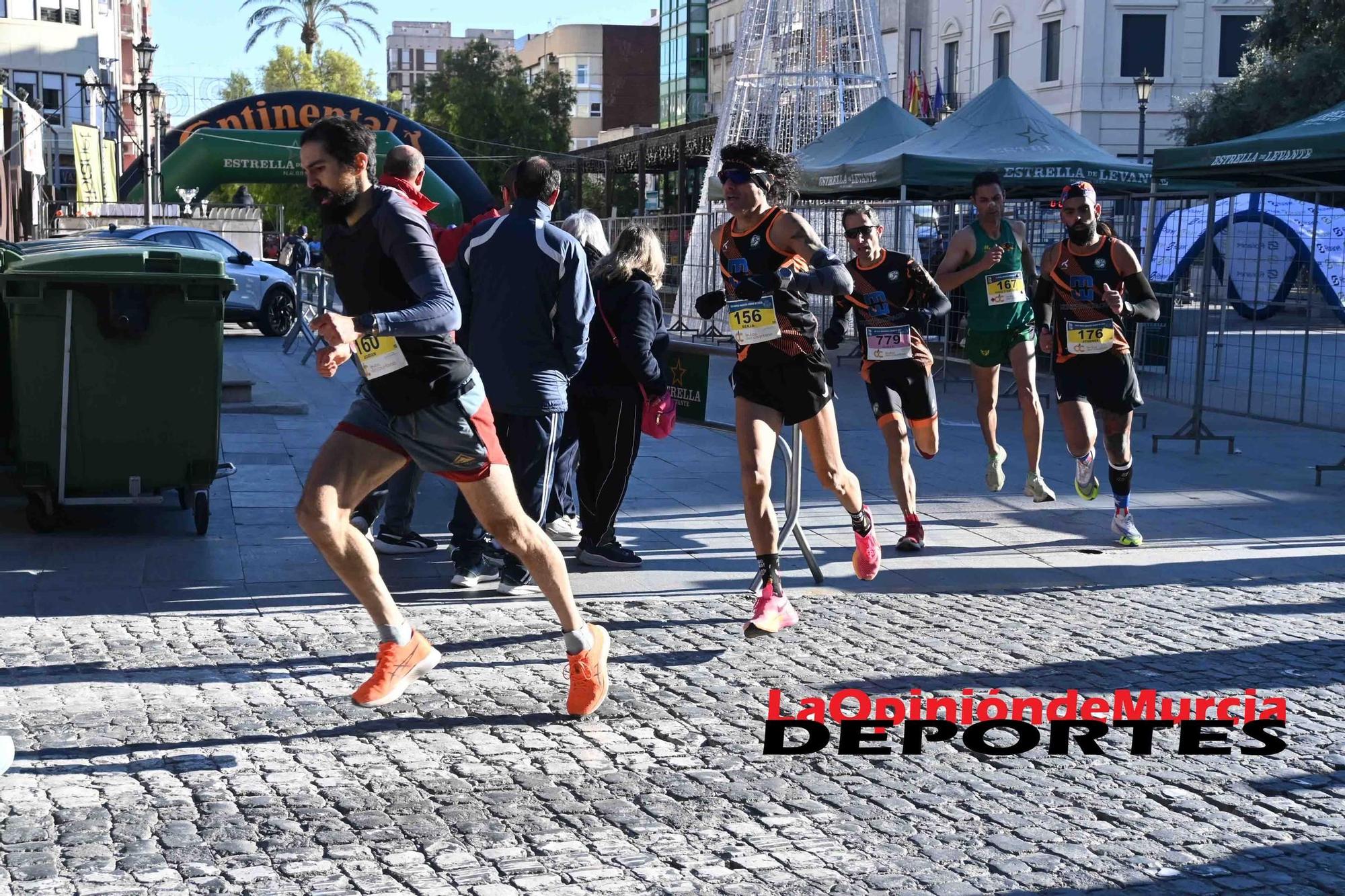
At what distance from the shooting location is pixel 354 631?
6.29 meters

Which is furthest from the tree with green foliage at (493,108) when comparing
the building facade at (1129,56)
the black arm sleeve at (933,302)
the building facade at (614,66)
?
the black arm sleeve at (933,302)

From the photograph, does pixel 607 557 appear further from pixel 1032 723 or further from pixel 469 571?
pixel 1032 723

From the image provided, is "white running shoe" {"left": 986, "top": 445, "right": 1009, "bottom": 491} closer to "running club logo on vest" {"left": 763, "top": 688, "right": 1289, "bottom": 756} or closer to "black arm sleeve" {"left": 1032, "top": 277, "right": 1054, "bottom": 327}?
"black arm sleeve" {"left": 1032, "top": 277, "right": 1054, "bottom": 327}

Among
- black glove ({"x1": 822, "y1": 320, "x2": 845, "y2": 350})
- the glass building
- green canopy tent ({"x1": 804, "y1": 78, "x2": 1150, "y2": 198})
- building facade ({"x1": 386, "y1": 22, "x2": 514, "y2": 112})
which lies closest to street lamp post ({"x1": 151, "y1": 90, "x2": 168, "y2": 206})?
green canopy tent ({"x1": 804, "y1": 78, "x2": 1150, "y2": 198})

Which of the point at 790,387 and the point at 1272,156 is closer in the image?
the point at 790,387

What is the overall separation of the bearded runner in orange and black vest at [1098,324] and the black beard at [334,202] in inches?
179

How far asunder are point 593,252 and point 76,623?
117 inches

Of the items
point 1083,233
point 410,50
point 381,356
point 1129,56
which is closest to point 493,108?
point 1129,56

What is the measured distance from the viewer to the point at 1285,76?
3378 centimetres

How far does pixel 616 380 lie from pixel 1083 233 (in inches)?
108

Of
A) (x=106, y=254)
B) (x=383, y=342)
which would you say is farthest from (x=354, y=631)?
(x=106, y=254)

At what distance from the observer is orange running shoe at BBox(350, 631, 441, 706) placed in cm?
509

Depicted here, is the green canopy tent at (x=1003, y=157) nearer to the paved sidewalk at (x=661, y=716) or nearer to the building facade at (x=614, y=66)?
the paved sidewalk at (x=661, y=716)

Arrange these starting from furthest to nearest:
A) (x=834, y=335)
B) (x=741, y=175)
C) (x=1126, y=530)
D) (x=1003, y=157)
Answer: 1. (x=1003, y=157)
2. (x=1126, y=530)
3. (x=834, y=335)
4. (x=741, y=175)
